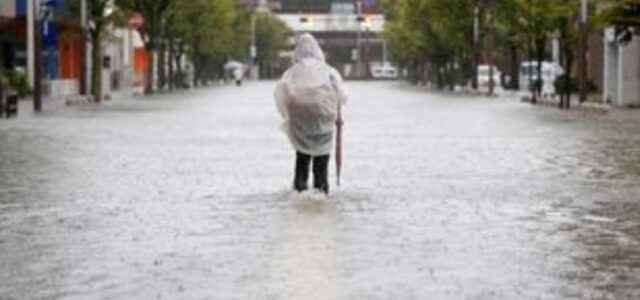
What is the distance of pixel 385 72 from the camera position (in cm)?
17538

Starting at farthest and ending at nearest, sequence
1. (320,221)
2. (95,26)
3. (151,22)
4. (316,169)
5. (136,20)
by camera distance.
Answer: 1. (151,22)
2. (136,20)
3. (95,26)
4. (316,169)
5. (320,221)

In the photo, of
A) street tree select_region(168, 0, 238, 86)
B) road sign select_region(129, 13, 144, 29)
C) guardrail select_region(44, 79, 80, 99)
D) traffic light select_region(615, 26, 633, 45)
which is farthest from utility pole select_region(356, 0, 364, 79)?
traffic light select_region(615, 26, 633, 45)

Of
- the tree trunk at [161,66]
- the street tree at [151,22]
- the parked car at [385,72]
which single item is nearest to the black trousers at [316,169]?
the street tree at [151,22]

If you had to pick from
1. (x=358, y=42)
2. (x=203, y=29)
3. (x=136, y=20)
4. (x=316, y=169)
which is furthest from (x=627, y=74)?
(x=358, y=42)

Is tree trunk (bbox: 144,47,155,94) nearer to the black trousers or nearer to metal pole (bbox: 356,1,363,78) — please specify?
the black trousers

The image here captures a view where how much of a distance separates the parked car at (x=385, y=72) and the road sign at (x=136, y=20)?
8952cm

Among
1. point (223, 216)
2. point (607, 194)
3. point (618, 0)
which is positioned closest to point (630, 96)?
point (618, 0)

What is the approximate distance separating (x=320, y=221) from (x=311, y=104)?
2.70 metres

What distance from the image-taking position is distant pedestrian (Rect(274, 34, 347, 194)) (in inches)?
683

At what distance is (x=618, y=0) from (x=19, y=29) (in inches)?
1500

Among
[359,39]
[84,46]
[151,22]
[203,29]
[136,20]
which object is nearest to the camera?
[84,46]

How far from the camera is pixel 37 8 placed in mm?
54781

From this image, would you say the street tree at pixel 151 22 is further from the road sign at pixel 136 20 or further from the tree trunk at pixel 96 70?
the tree trunk at pixel 96 70

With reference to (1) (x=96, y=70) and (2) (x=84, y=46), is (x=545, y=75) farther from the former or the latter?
(2) (x=84, y=46)
